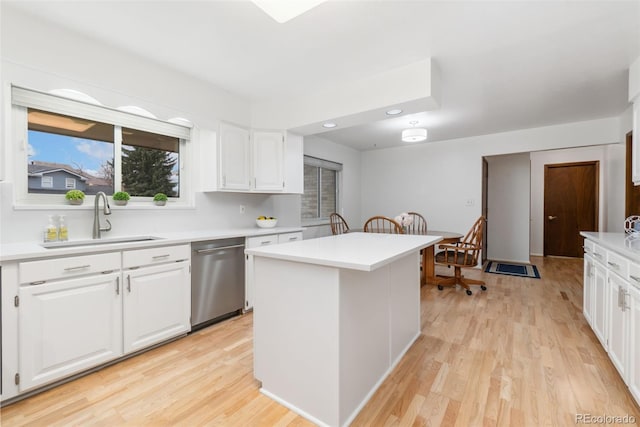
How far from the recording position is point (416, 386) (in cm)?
177

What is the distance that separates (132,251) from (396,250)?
6.04ft

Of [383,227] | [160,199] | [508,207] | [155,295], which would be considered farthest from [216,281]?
[508,207]

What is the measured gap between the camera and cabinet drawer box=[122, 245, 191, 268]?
6.74 feet

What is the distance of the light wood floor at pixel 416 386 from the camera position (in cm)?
151

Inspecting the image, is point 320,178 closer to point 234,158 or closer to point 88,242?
point 234,158

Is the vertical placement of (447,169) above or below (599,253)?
above

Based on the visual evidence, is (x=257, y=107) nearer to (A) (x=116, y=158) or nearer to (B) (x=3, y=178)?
(A) (x=116, y=158)

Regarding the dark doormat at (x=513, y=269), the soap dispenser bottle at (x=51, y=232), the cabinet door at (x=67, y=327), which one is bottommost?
the dark doormat at (x=513, y=269)

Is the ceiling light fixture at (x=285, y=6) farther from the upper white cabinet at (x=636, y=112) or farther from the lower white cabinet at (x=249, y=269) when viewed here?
the upper white cabinet at (x=636, y=112)

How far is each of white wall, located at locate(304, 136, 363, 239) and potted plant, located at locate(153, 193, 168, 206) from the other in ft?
7.77

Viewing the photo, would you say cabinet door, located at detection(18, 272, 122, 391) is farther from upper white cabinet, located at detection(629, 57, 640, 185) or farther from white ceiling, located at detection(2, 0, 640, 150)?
→ upper white cabinet, located at detection(629, 57, 640, 185)

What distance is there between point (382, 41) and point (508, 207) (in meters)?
4.95

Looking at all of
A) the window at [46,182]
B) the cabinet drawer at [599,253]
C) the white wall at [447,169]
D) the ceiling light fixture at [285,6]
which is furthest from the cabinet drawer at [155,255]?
the white wall at [447,169]

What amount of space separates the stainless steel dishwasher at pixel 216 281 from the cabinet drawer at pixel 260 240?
3.3 inches
